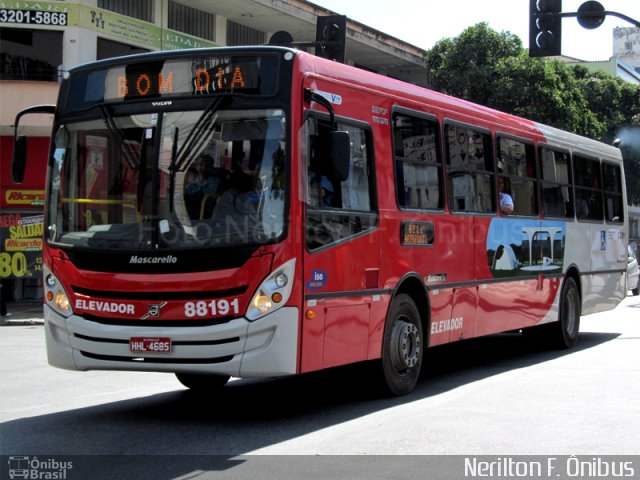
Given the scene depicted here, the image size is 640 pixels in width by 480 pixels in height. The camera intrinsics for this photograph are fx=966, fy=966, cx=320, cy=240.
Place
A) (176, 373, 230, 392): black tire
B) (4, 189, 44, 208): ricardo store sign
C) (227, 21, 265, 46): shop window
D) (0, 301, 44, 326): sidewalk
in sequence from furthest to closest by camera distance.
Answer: (227, 21, 265, 46): shop window, (4, 189, 44, 208): ricardo store sign, (0, 301, 44, 326): sidewalk, (176, 373, 230, 392): black tire

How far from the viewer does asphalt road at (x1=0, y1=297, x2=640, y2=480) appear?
21.6ft

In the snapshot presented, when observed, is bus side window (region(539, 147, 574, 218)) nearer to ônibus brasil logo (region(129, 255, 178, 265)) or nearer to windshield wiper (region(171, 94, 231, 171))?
windshield wiper (region(171, 94, 231, 171))

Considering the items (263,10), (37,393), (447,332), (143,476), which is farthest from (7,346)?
(263,10)

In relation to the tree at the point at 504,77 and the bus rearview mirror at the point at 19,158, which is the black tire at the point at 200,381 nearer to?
the bus rearview mirror at the point at 19,158

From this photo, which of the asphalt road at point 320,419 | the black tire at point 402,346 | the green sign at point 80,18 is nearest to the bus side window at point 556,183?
the asphalt road at point 320,419

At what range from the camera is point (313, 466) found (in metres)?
6.32

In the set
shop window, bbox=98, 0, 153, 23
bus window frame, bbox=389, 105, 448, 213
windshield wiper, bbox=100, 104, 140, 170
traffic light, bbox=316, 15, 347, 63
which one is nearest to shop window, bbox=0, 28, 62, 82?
shop window, bbox=98, 0, 153, 23

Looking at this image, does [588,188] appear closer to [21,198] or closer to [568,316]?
[568,316]

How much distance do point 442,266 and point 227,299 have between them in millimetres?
3443

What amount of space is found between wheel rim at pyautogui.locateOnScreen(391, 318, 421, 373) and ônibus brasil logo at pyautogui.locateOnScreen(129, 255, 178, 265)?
→ 258 cm

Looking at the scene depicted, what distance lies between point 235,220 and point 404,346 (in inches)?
103

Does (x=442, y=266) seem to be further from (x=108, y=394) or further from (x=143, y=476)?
(x=143, y=476)

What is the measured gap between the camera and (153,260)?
7.75 meters

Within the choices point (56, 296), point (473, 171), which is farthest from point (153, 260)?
point (473, 171)
